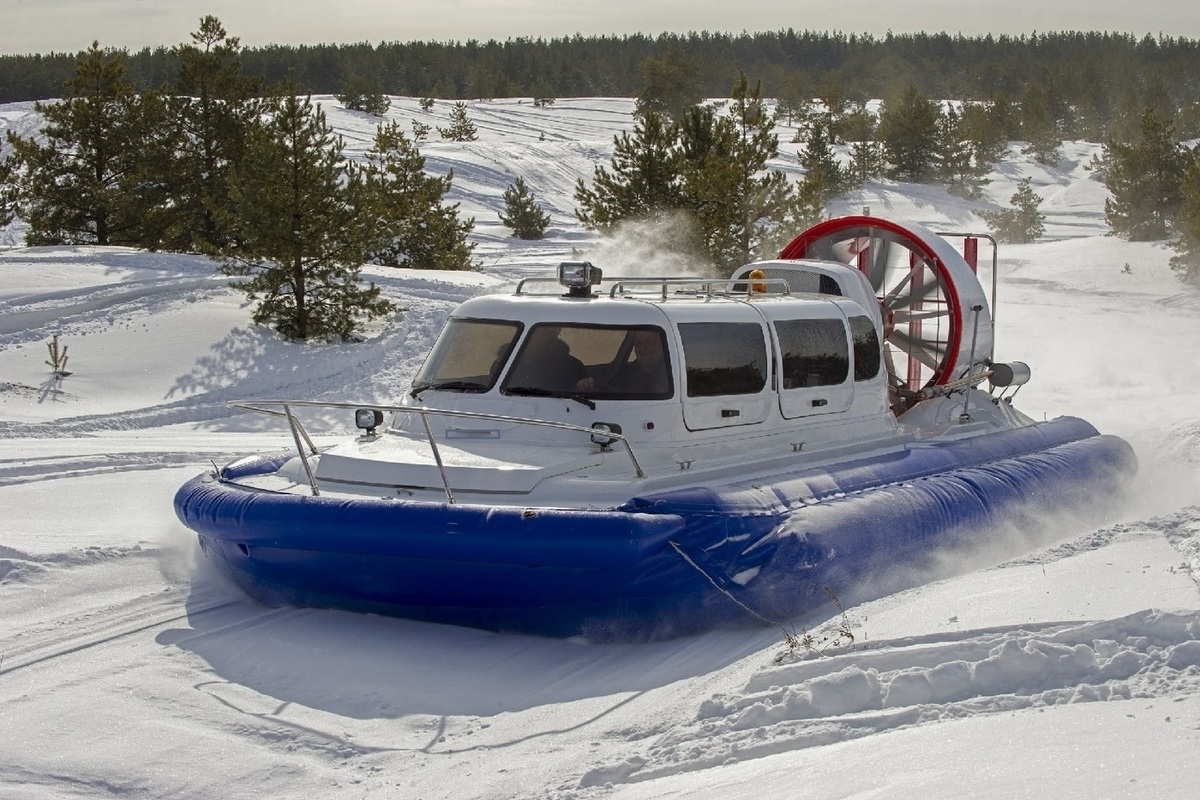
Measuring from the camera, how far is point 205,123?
2338 centimetres

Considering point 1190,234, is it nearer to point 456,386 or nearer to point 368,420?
point 456,386

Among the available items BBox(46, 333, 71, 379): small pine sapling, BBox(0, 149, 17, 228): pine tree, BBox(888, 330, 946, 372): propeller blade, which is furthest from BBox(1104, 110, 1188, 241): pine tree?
BBox(46, 333, 71, 379): small pine sapling

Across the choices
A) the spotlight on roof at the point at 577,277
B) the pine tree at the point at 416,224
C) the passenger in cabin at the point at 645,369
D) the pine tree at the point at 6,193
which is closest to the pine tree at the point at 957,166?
the pine tree at the point at 416,224

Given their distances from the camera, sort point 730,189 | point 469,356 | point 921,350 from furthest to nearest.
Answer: point 730,189 < point 921,350 < point 469,356

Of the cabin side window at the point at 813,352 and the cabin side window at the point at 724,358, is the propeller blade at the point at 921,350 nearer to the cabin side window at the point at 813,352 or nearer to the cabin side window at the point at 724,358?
the cabin side window at the point at 813,352

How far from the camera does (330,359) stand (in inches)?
661

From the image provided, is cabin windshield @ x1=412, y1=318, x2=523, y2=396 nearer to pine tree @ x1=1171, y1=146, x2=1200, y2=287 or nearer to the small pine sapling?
the small pine sapling

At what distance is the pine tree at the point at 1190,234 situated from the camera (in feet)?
86.9

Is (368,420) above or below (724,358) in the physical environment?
below

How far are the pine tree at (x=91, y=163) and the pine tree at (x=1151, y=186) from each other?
78.9 ft

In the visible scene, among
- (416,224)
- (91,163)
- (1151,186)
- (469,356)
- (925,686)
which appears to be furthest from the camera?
(1151,186)

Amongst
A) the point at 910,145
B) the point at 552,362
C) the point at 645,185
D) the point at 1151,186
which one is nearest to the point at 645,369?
the point at 552,362

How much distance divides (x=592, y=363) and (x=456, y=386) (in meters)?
0.87

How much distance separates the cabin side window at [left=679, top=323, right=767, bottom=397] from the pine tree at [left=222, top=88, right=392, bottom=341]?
9.68 metres
